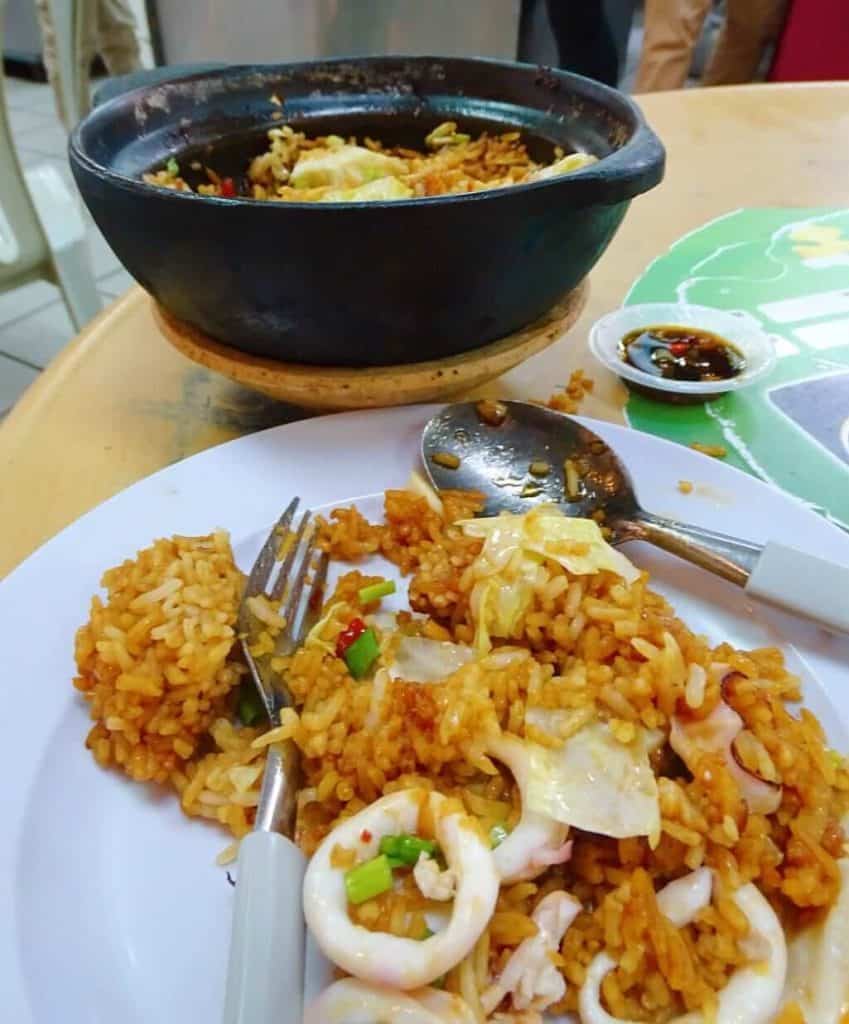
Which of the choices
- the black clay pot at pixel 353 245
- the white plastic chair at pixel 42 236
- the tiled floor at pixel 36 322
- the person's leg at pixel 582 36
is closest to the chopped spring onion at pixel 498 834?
the black clay pot at pixel 353 245

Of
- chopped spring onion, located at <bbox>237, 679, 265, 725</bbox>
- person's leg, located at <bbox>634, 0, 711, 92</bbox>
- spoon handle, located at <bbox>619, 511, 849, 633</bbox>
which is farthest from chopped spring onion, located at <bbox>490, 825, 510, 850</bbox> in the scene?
person's leg, located at <bbox>634, 0, 711, 92</bbox>

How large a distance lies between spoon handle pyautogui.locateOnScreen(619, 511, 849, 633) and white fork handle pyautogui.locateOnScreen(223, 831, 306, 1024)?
0.58 metres

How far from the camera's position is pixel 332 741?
88 centimetres

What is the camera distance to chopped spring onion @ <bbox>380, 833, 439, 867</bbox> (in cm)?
79

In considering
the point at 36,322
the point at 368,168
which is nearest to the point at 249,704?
the point at 368,168

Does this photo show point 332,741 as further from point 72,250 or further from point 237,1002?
point 72,250

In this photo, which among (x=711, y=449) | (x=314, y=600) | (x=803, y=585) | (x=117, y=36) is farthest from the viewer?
(x=117, y=36)

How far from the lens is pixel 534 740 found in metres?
0.86

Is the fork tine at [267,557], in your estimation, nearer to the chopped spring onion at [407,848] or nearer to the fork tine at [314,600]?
the fork tine at [314,600]

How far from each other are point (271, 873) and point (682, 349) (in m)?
1.18

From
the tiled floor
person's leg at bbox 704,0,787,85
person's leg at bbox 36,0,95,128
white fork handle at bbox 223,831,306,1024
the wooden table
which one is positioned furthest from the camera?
person's leg at bbox 704,0,787,85

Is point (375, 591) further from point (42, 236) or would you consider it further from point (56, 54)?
point (56, 54)

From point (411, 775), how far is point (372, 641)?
0.59 feet

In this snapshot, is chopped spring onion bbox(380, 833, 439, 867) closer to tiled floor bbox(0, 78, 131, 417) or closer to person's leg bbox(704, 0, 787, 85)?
tiled floor bbox(0, 78, 131, 417)
